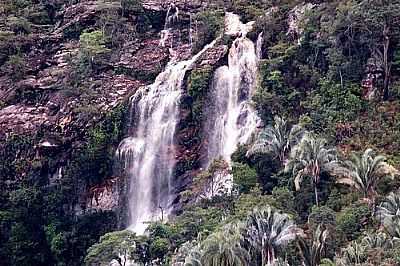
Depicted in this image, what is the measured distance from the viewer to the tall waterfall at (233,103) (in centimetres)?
3500

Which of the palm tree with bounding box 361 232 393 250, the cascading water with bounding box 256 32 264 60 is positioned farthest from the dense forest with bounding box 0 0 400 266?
the cascading water with bounding box 256 32 264 60

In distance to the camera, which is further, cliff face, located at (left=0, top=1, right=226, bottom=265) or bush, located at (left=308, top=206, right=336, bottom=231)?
cliff face, located at (left=0, top=1, right=226, bottom=265)

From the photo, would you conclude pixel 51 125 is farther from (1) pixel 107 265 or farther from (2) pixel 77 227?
(1) pixel 107 265

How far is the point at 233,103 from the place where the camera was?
36250 mm

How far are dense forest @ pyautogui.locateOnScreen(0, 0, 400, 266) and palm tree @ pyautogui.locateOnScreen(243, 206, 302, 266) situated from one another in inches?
2.2

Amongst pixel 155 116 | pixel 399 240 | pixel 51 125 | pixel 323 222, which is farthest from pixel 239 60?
pixel 399 240

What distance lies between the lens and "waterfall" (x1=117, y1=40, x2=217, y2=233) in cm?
3588

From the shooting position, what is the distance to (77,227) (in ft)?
124

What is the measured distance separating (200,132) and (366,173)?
1275cm

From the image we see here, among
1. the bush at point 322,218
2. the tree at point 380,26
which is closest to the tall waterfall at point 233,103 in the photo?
the tree at point 380,26

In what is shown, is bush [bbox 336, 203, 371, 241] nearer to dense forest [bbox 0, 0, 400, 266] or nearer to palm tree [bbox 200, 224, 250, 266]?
dense forest [bbox 0, 0, 400, 266]

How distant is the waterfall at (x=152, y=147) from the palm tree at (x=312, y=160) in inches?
371

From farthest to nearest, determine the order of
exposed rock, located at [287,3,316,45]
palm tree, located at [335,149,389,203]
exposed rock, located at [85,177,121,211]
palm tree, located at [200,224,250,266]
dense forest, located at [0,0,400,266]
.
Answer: exposed rock, located at [85,177,121,211] → exposed rock, located at [287,3,316,45] → palm tree, located at [335,149,389,203] → dense forest, located at [0,0,400,266] → palm tree, located at [200,224,250,266]

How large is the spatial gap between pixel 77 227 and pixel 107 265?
9574mm
